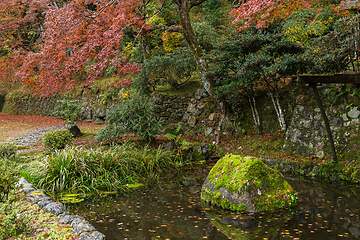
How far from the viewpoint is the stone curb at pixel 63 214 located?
3.59 m

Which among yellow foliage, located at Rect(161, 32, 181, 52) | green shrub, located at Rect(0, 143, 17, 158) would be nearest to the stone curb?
green shrub, located at Rect(0, 143, 17, 158)

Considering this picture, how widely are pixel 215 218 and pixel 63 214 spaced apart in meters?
2.62

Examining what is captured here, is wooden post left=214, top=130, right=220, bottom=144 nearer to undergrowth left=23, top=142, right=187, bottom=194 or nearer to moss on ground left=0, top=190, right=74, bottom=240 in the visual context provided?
undergrowth left=23, top=142, right=187, bottom=194

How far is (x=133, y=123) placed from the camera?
9.27m

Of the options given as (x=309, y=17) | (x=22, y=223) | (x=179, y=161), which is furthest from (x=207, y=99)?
(x=22, y=223)

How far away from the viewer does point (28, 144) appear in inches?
437

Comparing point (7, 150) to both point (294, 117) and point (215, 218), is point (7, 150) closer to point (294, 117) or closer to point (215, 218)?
point (215, 218)

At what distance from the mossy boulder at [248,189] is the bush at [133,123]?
14.1ft

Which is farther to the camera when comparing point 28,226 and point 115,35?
point 115,35

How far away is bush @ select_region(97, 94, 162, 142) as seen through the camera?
9.30 meters

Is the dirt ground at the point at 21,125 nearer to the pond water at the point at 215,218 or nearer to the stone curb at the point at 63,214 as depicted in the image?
the stone curb at the point at 63,214

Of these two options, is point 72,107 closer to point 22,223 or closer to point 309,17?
point 22,223

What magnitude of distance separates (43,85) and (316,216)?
31.8ft

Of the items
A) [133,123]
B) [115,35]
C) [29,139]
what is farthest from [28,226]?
[29,139]
